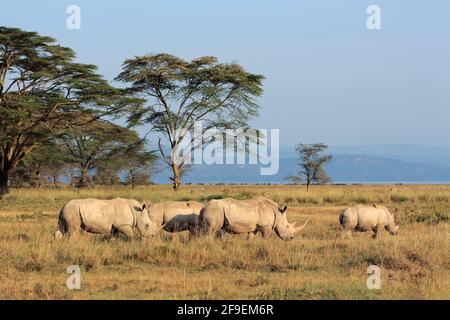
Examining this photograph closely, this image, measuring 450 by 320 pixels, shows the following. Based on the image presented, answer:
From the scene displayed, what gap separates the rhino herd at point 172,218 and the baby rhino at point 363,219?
154cm

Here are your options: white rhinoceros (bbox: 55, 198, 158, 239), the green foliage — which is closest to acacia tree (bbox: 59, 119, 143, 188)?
the green foliage

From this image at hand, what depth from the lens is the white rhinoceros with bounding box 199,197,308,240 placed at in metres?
12.9

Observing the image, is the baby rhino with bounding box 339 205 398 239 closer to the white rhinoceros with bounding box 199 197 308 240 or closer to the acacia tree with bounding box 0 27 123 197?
the white rhinoceros with bounding box 199 197 308 240

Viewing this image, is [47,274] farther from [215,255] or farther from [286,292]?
[286,292]

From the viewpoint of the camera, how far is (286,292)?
858 centimetres

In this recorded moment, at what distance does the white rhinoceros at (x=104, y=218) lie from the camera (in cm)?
1300

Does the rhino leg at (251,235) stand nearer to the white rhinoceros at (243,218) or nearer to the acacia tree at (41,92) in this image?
the white rhinoceros at (243,218)

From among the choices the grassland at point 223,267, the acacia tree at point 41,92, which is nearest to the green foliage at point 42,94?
the acacia tree at point 41,92

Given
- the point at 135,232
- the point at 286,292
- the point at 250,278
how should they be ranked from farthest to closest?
the point at 135,232
the point at 250,278
the point at 286,292

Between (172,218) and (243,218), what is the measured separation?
5.18ft

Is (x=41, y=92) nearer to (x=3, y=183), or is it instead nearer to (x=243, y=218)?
(x=3, y=183)

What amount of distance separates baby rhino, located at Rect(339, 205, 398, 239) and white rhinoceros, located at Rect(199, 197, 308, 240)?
1500 mm
